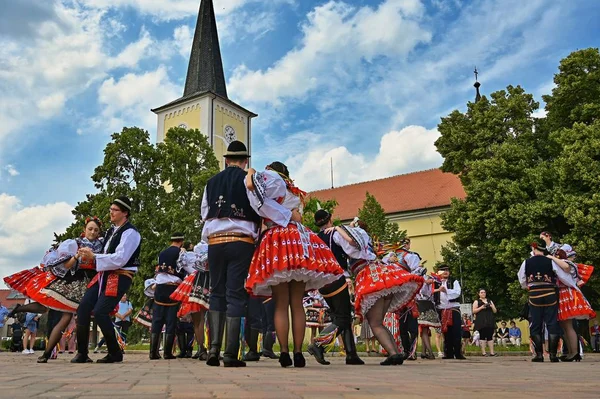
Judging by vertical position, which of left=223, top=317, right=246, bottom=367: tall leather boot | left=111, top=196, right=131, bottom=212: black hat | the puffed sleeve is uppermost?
left=111, top=196, right=131, bottom=212: black hat

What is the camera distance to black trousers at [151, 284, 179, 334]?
904 centimetres

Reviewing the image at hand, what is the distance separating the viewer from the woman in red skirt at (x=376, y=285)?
665 centimetres

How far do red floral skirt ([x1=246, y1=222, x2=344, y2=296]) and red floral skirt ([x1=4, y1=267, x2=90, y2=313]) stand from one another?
3043 millimetres

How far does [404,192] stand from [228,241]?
40.7 metres

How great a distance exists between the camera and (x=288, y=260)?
5305 mm

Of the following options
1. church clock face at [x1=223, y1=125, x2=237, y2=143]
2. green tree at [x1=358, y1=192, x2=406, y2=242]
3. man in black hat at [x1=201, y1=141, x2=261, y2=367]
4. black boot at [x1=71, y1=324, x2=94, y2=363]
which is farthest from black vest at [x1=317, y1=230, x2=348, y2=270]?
church clock face at [x1=223, y1=125, x2=237, y2=143]

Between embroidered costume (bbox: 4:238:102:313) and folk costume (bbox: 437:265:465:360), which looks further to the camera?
folk costume (bbox: 437:265:465:360)

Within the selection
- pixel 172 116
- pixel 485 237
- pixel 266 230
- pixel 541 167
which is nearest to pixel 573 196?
pixel 541 167

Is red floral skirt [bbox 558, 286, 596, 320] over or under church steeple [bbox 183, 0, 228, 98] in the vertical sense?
under

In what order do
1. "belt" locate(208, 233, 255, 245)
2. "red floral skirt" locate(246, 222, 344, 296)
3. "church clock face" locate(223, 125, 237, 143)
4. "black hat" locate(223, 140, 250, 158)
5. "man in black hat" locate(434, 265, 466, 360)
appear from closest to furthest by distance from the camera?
"red floral skirt" locate(246, 222, 344, 296) < "belt" locate(208, 233, 255, 245) < "black hat" locate(223, 140, 250, 158) < "man in black hat" locate(434, 265, 466, 360) < "church clock face" locate(223, 125, 237, 143)

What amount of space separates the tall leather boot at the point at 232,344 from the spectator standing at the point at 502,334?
26099 millimetres

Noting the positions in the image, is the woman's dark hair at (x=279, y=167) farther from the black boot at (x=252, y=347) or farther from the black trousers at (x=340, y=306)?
the black boot at (x=252, y=347)

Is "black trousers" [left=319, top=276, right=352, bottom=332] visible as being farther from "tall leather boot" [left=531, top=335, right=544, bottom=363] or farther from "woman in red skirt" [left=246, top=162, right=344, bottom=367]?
"tall leather boot" [left=531, top=335, right=544, bottom=363]

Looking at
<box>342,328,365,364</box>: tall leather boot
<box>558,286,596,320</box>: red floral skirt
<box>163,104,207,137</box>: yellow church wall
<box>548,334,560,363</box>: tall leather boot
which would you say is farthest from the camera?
<box>163,104,207,137</box>: yellow church wall
